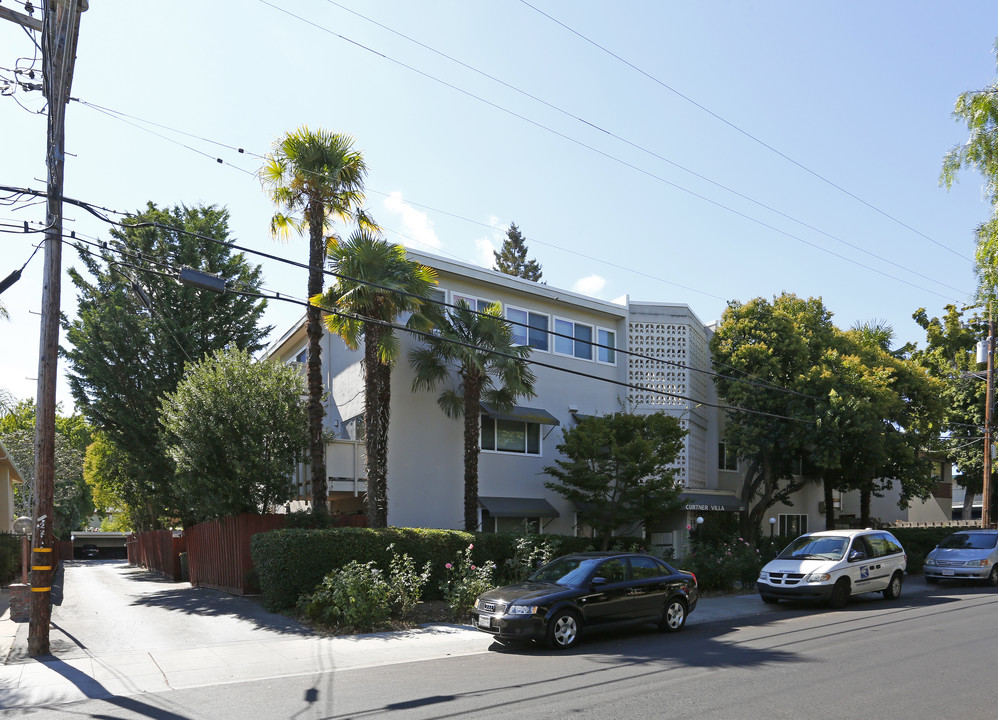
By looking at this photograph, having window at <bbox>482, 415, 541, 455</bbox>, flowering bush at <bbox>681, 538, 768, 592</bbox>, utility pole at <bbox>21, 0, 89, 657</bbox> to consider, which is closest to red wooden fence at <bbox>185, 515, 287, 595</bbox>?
utility pole at <bbox>21, 0, 89, 657</bbox>

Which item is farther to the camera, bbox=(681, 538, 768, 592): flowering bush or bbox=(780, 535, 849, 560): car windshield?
bbox=(681, 538, 768, 592): flowering bush

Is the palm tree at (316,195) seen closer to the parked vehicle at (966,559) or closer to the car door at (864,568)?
the car door at (864,568)

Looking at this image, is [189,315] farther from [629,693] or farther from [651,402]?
[629,693]

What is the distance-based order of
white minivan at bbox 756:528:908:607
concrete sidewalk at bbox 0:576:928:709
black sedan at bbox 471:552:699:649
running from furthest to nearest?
white minivan at bbox 756:528:908:607 → black sedan at bbox 471:552:699:649 → concrete sidewalk at bbox 0:576:928:709

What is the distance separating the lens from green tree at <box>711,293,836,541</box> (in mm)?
25422

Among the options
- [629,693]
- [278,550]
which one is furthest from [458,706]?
[278,550]

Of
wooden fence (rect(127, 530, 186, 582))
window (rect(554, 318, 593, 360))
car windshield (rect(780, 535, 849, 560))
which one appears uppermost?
window (rect(554, 318, 593, 360))

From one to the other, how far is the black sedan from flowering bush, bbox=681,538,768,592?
5.81m

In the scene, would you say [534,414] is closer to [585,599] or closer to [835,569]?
[835,569]

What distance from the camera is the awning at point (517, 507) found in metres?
21.6

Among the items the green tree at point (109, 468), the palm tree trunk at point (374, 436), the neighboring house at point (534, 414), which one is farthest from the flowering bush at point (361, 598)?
the green tree at point (109, 468)

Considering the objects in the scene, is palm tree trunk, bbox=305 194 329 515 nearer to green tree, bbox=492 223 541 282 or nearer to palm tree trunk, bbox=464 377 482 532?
palm tree trunk, bbox=464 377 482 532

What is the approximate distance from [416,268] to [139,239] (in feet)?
37.6

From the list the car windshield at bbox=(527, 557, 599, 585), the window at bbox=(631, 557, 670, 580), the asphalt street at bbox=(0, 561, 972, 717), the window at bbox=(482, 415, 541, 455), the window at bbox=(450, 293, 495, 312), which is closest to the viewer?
the asphalt street at bbox=(0, 561, 972, 717)
